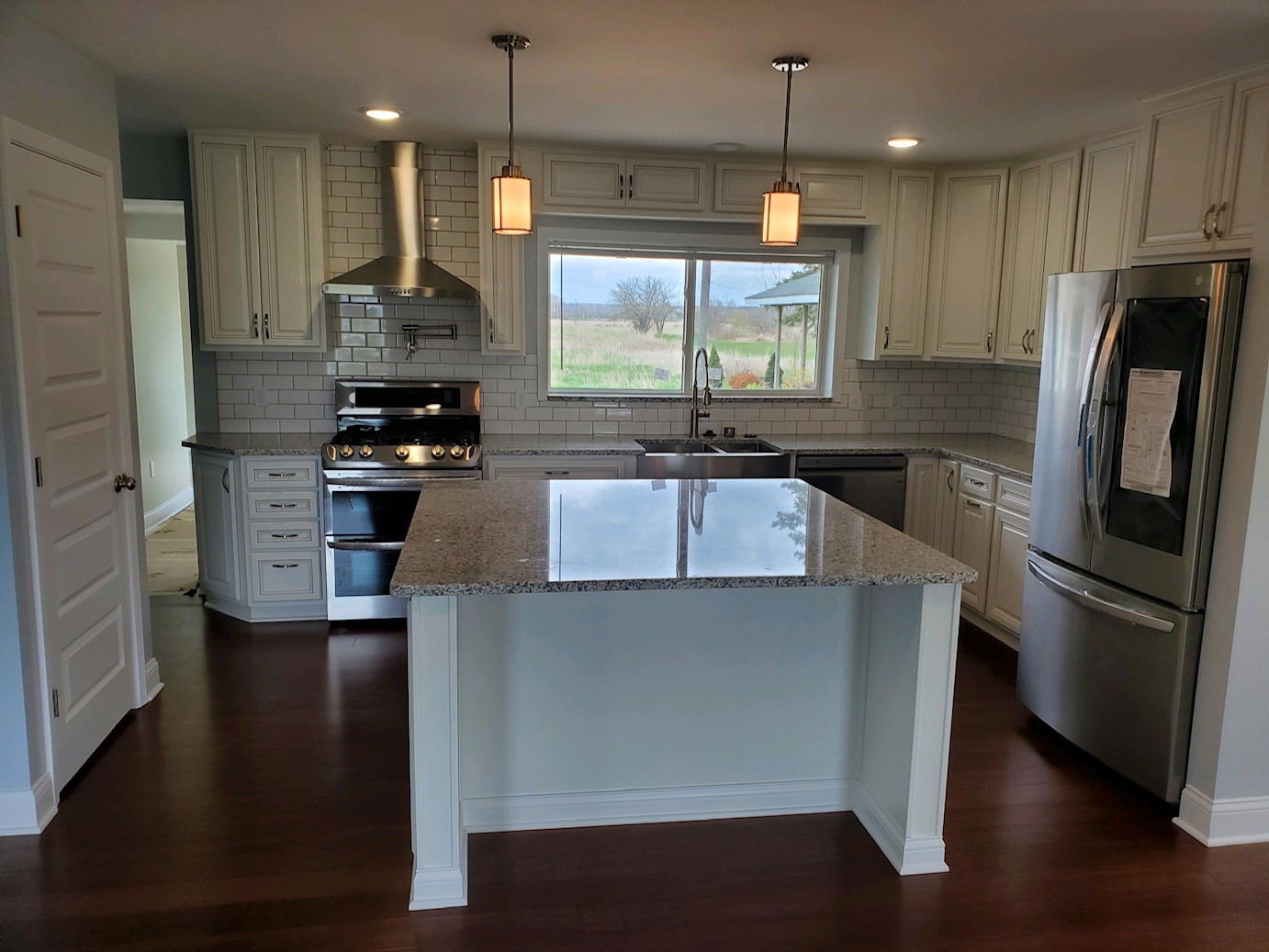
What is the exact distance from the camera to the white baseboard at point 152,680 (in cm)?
354

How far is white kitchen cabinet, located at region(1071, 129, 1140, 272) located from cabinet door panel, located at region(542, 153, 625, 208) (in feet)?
7.19

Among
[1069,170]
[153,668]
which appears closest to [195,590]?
[153,668]

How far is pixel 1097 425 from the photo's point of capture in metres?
3.01

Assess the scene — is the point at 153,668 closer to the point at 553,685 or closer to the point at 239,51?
the point at 553,685

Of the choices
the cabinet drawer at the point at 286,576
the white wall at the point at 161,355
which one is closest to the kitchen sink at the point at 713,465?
the cabinet drawer at the point at 286,576

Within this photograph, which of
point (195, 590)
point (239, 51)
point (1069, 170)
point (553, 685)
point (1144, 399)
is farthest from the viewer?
point (195, 590)

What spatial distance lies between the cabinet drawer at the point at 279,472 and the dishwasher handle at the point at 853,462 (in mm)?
2483

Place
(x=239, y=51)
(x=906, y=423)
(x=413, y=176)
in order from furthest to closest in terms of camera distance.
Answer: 1. (x=906, y=423)
2. (x=413, y=176)
3. (x=239, y=51)

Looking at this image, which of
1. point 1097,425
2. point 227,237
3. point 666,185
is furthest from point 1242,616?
point 227,237

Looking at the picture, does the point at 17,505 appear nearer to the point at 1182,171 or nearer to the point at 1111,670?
the point at 1111,670

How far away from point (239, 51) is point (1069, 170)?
3574 millimetres

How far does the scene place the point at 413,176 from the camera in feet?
15.1

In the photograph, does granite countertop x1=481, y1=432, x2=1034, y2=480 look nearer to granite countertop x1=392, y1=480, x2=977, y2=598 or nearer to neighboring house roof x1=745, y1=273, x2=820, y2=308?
neighboring house roof x1=745, y1=273, x2=820, y2=308

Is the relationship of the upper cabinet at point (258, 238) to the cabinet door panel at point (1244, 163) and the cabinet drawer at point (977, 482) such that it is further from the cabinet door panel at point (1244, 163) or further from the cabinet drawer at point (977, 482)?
the cabinet door panel at point (1244, 163)
